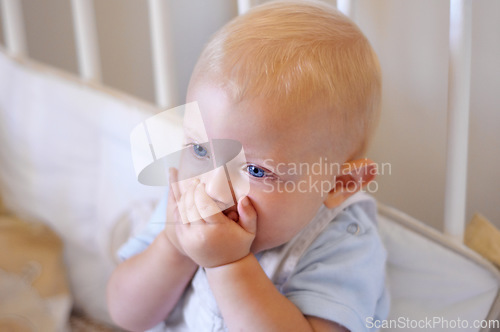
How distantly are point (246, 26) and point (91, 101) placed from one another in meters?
0.37

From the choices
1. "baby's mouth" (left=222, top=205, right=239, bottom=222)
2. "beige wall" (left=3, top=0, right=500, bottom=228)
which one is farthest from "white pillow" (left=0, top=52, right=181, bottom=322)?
"baby's mouth" (left=222, top=205, right=239, bottom=222)

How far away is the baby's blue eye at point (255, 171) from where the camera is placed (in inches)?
16.8

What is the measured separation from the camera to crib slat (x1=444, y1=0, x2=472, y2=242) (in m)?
0.51

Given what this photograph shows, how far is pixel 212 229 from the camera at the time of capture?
44cm

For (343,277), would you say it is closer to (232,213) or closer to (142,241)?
(232,213)

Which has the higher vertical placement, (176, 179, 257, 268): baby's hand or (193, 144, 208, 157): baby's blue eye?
(193, 144, 208, 157): baby's blue eye

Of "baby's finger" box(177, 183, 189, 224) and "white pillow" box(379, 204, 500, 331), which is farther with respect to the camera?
"white pillow" box(379, 204, 500, 331)

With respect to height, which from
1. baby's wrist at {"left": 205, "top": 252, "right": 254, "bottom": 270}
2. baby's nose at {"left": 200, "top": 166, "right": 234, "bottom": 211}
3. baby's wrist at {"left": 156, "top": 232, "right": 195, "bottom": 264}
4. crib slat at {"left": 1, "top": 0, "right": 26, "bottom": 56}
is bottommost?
baby's wrist at {"left": 156, "top": 232, "right": 195, "bottom": 264}

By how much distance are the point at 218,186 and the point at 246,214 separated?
0.12ft

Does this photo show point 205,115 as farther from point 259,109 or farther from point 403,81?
point 403,81

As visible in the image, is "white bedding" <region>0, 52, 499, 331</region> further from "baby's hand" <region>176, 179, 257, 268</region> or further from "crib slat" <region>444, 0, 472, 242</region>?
"baby's hand" <region>176, 179, 257, 268</region>

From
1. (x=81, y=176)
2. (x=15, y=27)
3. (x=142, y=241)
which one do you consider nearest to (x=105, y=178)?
(x=81, y=176)

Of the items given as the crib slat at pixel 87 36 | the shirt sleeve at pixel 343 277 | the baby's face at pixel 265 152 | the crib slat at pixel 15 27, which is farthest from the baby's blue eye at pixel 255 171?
the crib slat at pixel 15 27

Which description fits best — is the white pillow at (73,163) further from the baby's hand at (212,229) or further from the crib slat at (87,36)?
the baby's hand at (212,229)
